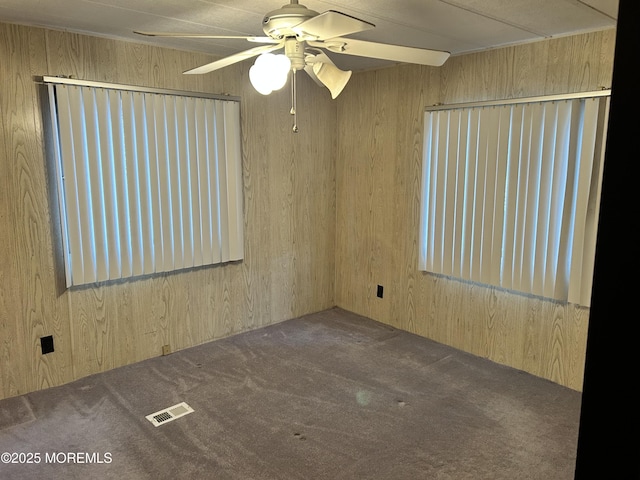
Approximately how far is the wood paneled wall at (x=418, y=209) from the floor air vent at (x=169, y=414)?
1.99 m

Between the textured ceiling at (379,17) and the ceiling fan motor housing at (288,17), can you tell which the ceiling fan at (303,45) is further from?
the textured ceiling at (379,17)

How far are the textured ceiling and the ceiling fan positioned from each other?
435 mm

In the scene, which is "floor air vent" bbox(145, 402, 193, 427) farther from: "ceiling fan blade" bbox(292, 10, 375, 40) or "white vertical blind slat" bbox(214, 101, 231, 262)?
"ceiling fan blade" bbox(292, 10, 375, 40)

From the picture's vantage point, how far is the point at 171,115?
327 cm

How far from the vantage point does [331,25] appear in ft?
4.92

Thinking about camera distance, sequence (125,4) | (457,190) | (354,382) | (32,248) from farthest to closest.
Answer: (457,190) < (354,382) < (32,248) < (125,4)

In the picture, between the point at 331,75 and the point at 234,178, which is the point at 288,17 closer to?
the point at 331,75

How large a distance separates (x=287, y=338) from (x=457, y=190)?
1790 millimetres

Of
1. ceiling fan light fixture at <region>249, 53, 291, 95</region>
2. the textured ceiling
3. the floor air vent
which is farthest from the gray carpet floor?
the textured ceiling

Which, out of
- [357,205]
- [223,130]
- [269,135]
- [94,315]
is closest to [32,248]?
[94,315]

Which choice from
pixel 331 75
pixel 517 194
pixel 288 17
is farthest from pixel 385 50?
pixel 517 194

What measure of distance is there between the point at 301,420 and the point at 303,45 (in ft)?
6.45

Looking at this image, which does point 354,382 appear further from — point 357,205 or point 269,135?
point 269,135

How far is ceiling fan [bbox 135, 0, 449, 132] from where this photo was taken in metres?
1.52
